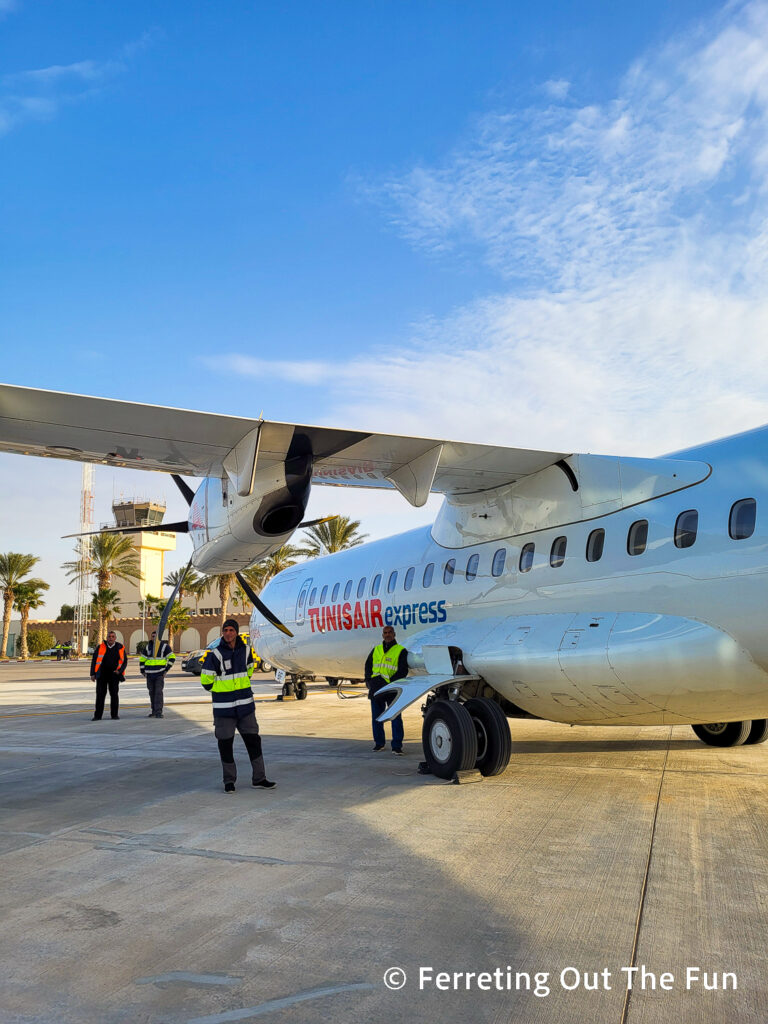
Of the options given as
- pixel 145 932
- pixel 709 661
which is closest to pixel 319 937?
pixel 145 932

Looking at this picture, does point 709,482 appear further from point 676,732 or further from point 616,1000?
point 676,732

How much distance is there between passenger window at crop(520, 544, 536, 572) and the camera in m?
8.59

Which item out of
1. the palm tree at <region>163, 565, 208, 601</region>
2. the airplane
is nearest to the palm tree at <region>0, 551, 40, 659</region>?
the palm tree at <region>163, 565, 208, 601</region>

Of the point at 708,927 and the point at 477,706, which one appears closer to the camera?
the point at 708,927

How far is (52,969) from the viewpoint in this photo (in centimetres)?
349

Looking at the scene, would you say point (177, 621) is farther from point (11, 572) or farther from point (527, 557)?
point (527, 557)

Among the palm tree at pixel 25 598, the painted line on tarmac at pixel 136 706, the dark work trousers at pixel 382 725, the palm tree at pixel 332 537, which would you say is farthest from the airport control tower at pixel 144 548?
the dark work trousers at pixel 382 725

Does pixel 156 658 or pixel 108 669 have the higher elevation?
pixel 156 658

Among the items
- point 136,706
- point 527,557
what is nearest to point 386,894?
point 527,557

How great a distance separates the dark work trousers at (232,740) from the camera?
24.5 feet

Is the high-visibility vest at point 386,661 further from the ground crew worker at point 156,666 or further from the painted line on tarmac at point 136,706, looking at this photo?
the painted line on tarmac at point 136,706

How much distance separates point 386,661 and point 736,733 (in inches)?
177

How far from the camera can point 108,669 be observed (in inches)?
576

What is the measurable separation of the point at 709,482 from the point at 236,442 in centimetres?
451
